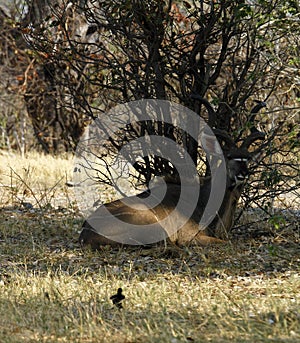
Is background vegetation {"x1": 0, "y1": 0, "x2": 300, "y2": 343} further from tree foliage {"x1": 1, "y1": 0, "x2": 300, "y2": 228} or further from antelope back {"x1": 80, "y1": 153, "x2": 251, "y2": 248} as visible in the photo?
antelope back {"x1": 80, "y1": 153, "x2": 251, "y2": 248}

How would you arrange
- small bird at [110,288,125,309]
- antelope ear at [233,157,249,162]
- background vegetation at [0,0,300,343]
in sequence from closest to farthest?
background vegetation at [0,0,300,343] < small bird at [110,288,125,309] < antelope ear at [233,157,249,162]

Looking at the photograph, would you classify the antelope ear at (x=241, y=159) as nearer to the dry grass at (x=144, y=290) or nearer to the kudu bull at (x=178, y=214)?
the kudu bull at (x=178, y=214)

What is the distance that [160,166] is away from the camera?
835cm

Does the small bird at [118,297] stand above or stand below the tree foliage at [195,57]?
below

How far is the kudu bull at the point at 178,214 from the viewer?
24.7ft

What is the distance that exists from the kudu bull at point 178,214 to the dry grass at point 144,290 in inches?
9.5

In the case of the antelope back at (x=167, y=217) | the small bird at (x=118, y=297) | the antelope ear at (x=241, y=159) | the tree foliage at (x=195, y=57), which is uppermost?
the tree foliage at (x=195, y=57)

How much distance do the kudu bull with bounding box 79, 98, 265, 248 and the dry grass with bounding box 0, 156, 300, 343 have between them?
0.79ft

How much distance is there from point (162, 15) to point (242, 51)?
1990 mm

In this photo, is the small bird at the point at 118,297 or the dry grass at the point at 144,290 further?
the small bird at the point at 118,297

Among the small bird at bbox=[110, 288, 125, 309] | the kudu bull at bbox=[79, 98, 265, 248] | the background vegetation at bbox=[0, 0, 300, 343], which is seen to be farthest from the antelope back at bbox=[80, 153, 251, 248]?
the small bird at bbox=[110, 288, 125, 309]

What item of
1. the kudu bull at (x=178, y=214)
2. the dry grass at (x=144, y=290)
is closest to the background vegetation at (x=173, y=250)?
the dry grass at (x=144, y=290)

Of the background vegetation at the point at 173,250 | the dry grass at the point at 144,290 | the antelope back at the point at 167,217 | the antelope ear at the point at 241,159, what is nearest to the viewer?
the dry grass at the point at 144,290

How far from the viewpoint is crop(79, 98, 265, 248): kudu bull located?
754 cm
